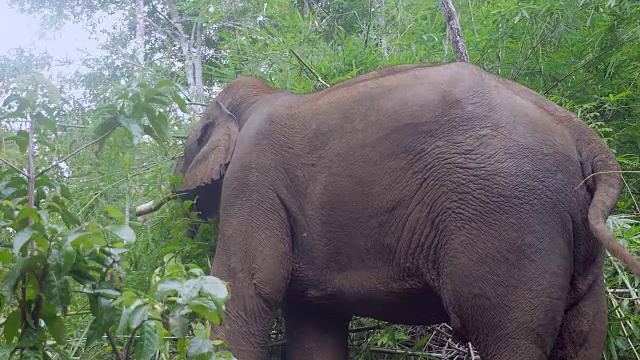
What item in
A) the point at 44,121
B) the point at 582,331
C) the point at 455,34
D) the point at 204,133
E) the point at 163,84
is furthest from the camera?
the point at 455,34

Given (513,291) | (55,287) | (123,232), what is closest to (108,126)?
(123,232)

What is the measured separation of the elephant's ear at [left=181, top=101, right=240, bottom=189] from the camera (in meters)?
3.54

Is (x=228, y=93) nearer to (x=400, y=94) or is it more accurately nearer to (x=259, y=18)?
(x=400, y=94)

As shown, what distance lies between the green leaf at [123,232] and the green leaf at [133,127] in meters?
0.27

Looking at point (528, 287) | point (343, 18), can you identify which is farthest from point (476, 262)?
point (343, 18)

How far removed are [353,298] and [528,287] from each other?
821 millimetres

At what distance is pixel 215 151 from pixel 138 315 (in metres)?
2.16

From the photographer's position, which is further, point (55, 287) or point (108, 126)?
point (108, 126)

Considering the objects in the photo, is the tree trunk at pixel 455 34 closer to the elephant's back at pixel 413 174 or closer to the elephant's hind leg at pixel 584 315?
the elephant's back at pixel 413 174

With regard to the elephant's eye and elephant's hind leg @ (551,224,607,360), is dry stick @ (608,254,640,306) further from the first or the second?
the elephant's eye

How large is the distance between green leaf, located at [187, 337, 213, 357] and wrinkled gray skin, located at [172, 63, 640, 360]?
1265 millimetres

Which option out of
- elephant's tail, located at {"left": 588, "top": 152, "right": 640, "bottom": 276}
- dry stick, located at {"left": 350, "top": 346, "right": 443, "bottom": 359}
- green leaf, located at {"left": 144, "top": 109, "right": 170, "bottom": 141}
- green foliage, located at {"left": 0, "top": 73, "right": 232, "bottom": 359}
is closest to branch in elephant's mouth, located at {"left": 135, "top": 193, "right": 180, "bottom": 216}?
dry stick, located at {"left": 350, "top": 346, "right": 443, "bottom": 359}

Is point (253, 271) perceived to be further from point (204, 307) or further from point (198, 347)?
point (204, 307)

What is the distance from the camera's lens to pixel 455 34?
415cm
